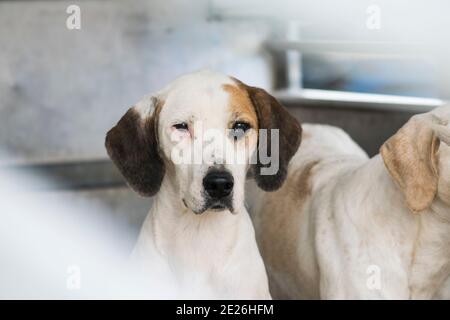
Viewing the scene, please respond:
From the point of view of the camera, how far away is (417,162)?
4.02 m

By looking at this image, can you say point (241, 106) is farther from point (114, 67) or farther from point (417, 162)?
point (114, 67)

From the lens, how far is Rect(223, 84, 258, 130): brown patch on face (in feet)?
13.1

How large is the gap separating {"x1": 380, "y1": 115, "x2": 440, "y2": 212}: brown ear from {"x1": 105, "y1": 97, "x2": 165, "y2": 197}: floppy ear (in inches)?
36.9

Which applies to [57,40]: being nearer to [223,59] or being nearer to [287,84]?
[223,59]

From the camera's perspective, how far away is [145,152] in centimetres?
413

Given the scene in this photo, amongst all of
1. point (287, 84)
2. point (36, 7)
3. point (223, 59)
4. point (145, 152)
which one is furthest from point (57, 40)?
point (145, 152)

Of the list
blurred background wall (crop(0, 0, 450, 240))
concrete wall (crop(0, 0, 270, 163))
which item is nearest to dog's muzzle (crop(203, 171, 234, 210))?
blurred background wall (crop(0, 0, 450, 240))

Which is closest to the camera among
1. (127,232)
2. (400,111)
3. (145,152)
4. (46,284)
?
(145,152)

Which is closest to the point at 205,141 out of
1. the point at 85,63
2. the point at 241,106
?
the point at 241,106

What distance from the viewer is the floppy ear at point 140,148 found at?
4.13 metres

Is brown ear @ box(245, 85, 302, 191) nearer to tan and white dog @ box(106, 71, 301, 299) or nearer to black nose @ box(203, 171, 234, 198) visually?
tan and white dog @ box(106, 71, 301, 299)

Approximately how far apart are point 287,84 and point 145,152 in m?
4.83

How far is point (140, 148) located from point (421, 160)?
1.12 meters

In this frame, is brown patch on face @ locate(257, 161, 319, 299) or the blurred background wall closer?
brown patch on face @ locate(257, 161, 319, 299)
